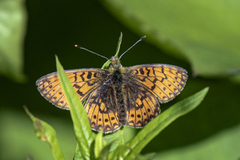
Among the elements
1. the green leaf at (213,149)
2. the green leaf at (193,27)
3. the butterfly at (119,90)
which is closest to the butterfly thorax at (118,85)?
the butterfly at (119,90)

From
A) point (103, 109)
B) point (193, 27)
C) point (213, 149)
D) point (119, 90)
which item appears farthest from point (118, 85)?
point (213, 149)

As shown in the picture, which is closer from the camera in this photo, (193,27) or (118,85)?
(118,85)

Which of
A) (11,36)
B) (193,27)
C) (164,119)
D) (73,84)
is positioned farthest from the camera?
(193,27)

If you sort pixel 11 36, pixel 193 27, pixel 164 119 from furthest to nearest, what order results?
pixel 193 27 < pixel 11 36 < pixel 164 119

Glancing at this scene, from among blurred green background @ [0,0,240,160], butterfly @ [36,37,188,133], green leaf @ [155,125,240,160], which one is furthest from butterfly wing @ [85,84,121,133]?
green leaf @ [155,125,240,160]

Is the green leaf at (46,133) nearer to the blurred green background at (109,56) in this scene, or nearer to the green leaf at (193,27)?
the green leaf at (193,27)

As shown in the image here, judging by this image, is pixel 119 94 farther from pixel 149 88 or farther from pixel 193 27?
pixel 193 27
